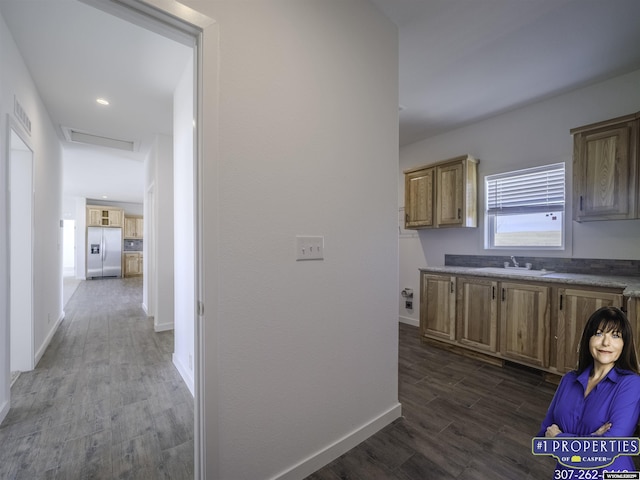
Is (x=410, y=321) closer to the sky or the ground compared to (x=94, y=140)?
closer to the ground

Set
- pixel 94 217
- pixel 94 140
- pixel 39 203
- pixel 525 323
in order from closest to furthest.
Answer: pixel 525 323, pixel 39 203, pixel 94 140, pixel 94 217

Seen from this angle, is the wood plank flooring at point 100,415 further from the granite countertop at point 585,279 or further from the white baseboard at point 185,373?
the granite countertop at point 585,279

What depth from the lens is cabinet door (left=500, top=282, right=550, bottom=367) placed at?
2.54 metres

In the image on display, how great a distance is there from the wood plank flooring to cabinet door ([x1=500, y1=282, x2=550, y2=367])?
281 centimetres

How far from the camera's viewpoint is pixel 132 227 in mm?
10008

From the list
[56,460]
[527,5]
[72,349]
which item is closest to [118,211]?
[72,349]

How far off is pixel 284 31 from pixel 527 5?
1.61 m

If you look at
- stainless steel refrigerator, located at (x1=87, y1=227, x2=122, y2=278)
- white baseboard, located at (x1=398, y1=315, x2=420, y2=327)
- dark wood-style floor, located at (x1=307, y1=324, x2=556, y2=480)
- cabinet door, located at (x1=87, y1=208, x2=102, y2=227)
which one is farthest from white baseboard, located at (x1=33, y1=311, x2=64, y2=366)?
cabinet door, located at (x1=87, y1=208, x2=102, y2=227)

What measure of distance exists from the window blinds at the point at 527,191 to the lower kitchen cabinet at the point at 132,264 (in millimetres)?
10653

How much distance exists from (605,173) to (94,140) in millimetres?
6058

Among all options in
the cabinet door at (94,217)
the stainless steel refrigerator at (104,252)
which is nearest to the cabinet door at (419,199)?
the stainless steel refrigerator at (104,252)

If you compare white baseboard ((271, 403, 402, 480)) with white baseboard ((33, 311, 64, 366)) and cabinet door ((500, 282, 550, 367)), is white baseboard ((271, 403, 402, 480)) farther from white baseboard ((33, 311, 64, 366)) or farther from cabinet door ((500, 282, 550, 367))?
white baseboard ((33, 311, 64, 366))

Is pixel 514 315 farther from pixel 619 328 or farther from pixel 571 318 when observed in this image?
pixel 619 328

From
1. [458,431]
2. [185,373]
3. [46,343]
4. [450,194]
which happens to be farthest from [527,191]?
[46,343]
